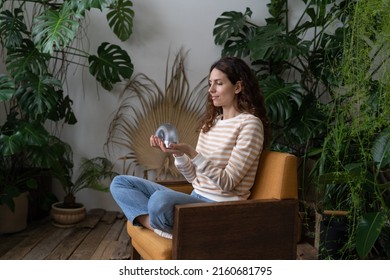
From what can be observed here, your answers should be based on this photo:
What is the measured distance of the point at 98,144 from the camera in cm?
363

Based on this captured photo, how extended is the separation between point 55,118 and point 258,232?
1.95 meters

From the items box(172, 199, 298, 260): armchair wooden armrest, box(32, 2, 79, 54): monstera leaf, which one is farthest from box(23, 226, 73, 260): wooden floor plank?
box(172, 199, 298, 260): armchair wooden armrest

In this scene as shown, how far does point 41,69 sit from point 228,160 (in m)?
1.74

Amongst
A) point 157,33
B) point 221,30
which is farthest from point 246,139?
point 157,33

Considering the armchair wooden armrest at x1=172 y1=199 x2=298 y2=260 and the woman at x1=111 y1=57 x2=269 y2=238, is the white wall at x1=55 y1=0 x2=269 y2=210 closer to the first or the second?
the woman at x1=111 y1=57 x2=269 y2=238

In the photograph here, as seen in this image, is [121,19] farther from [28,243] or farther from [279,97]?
[28,243]

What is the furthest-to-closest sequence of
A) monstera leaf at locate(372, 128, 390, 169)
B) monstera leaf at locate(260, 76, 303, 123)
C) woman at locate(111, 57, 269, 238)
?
1. monstera leaf at locate(260, 76, 303, 123)
2. monstera leaf at locate(372, 128, 390, 169)
3. woman at locate(111, 57, 269, 238)

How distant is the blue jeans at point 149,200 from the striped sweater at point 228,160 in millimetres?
81

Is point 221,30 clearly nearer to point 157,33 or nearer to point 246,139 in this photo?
point 157,33

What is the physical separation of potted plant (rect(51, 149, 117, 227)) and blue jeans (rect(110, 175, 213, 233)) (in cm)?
131

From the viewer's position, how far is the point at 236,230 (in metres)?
1.74

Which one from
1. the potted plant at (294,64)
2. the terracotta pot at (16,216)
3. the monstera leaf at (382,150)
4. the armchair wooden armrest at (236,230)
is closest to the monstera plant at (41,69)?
the terracotta pot at (16,216)

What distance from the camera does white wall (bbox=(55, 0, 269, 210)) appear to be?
356cm
